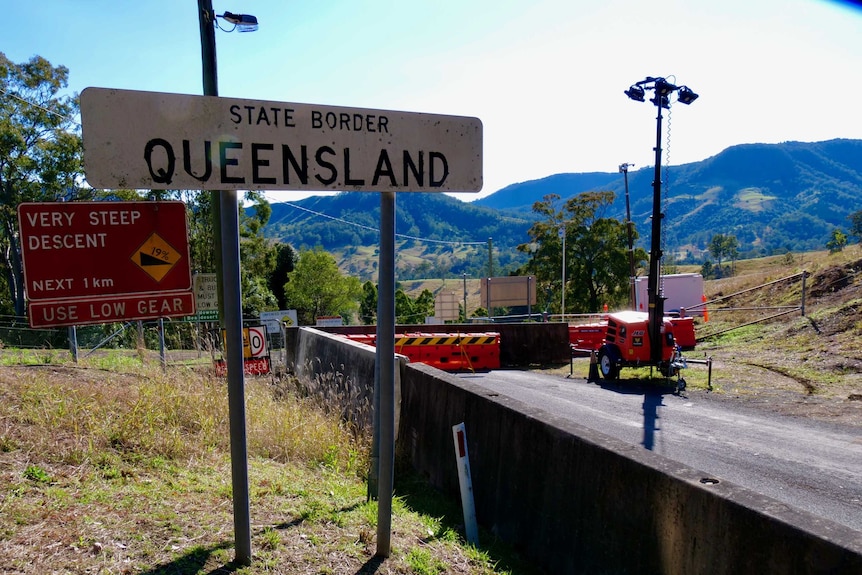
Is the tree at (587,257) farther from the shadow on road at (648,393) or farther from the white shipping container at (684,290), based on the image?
the shadow on road at (648,393)

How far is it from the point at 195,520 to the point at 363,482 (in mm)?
2123

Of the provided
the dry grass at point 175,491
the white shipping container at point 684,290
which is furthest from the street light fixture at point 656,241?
the white shipping container at point 684,290

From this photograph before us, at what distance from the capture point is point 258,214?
47906 mm

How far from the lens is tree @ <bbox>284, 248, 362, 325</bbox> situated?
6156 cm

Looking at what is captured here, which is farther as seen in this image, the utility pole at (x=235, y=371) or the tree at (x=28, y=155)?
the tree at (x=28, y=155)

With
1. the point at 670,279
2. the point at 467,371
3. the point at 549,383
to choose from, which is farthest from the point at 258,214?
the point at 549,383

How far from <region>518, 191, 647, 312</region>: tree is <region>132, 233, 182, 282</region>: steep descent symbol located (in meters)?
46.8

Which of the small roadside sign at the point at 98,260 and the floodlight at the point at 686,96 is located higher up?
the floodlight at the point at 686,96

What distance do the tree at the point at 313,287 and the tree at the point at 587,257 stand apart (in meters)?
20.2

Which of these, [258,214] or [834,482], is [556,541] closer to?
[834,482]

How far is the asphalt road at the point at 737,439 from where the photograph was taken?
24.4 feet

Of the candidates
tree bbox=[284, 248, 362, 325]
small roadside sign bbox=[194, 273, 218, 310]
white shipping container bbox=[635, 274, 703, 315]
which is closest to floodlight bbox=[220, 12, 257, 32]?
small roadside sign bbox=[194, 273, 218, 310]

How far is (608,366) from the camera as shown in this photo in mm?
17406

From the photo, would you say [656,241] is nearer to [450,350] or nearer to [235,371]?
[450,350]
